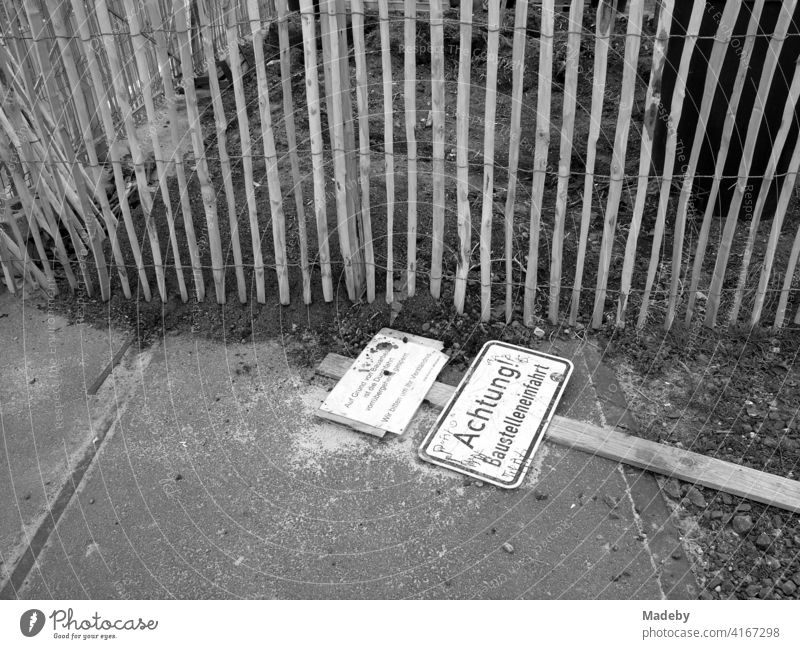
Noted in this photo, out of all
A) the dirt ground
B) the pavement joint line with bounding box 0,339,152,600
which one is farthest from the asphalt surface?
the dirt ground

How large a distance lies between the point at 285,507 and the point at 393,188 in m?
1.67

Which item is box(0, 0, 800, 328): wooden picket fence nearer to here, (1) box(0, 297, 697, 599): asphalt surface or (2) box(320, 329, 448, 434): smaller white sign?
(2) box(320, 329, 448, 434): smaller white sign

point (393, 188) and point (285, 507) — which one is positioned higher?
point (393, 188)

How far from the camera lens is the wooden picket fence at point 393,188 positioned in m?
3.12

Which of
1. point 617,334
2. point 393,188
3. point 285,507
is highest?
point 393,188

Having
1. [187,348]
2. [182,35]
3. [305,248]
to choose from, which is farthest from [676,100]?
[187,348]

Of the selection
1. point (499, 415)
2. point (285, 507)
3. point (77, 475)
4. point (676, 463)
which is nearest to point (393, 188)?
point (499, 415)

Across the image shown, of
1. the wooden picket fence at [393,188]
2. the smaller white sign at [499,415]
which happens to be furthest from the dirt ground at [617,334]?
the smaller white sign at [499,415]

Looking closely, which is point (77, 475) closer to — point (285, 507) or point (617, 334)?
point (285, 507)

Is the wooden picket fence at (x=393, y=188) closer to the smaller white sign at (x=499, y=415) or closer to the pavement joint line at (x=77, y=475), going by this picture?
the smaller white sign at (x=499, y=415)

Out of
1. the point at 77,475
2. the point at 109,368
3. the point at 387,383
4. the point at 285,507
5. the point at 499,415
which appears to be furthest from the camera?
the point at 109,368

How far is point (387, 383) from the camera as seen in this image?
3.43 meters

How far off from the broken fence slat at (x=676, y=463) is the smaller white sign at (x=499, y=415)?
96mm

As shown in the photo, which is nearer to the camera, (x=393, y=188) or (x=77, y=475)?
(x=77, y=475)
